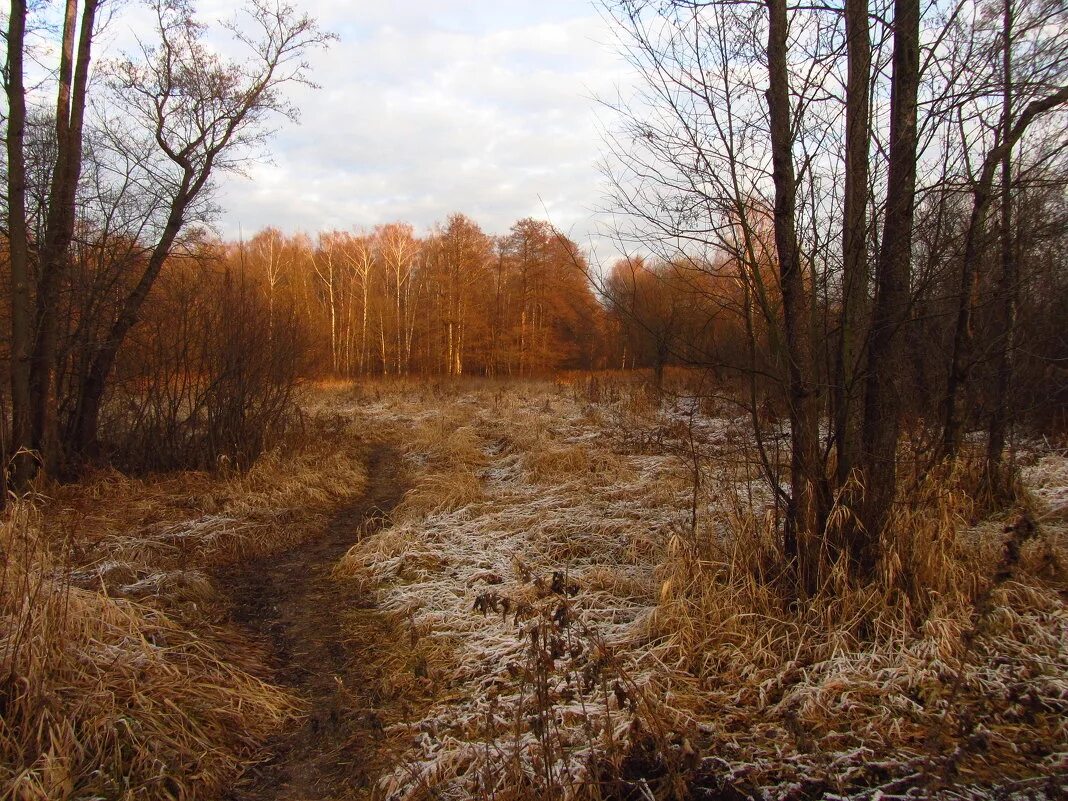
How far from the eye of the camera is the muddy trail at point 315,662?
8.96 ft

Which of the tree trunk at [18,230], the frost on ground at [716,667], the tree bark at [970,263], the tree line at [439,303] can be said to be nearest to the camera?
the frost on ground at [716,667]

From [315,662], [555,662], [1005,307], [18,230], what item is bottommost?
[315,662]

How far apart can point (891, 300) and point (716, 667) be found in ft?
7.69

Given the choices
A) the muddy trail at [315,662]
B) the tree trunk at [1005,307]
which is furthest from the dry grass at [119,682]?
the tree trunk at [1005,307]

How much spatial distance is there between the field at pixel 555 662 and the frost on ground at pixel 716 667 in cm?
1

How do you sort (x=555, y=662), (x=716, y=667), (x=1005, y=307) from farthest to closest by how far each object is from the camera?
(x=1005, y=307), (x=555, y=662), (x=716, y=667)

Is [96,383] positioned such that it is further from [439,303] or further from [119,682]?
[439,303]

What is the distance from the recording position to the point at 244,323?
8.84m

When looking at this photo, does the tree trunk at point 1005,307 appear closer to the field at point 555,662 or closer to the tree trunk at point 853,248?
the field at point 555,662

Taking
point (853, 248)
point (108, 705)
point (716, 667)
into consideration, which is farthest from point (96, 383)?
point (853, 248)


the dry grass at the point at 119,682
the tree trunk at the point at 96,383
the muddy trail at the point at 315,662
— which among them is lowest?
the muddy trail at the point at 315,662

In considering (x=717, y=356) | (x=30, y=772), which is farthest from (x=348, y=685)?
(x=717, y=356)

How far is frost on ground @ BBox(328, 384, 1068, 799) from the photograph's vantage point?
2.35m

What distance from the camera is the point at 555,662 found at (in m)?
3.45
